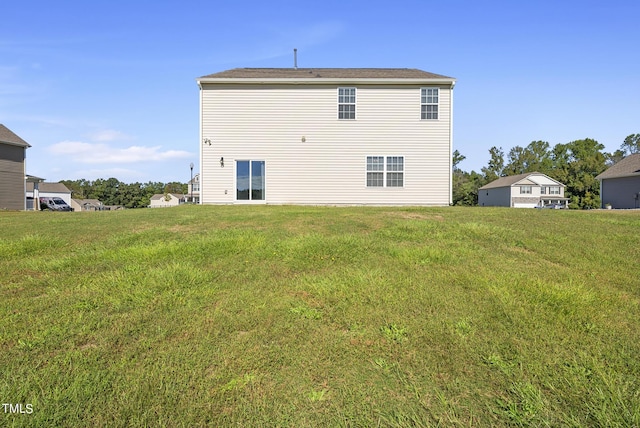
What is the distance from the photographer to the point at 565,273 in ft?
15.0

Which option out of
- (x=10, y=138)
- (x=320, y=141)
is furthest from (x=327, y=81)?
(x=10, y=138)

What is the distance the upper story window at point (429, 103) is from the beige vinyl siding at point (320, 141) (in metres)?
0.21

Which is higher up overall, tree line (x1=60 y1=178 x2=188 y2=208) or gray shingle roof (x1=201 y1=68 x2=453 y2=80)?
gray shingle roof (x1=201 y1=68 x2=453 y2=80)

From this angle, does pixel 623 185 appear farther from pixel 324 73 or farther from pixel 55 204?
pixel 55 204

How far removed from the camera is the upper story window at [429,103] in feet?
49.2

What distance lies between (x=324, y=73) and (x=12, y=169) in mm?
23429

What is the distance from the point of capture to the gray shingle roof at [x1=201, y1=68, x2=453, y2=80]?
49.5ft

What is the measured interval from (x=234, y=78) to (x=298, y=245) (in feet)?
38.4

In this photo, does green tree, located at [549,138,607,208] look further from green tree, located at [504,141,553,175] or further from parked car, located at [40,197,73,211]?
parked car, located at [40,197,73,211]

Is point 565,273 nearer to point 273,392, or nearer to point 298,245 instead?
point 298,245

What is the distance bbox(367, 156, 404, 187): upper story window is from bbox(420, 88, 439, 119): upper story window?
7.41 ft

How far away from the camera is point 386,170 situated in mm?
15117

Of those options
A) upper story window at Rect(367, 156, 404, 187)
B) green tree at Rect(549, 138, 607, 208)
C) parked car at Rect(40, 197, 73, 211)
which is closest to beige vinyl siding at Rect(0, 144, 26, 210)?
parked car at Rect(40, 197, 73, 211)

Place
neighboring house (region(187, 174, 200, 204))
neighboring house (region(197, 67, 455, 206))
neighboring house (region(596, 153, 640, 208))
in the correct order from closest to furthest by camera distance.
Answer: neighboring house (region(197, 67, 455, 206))
neighboring house (region(596, 153, 640, 208))
neighboring house (region(187, 174, 200, 204))
